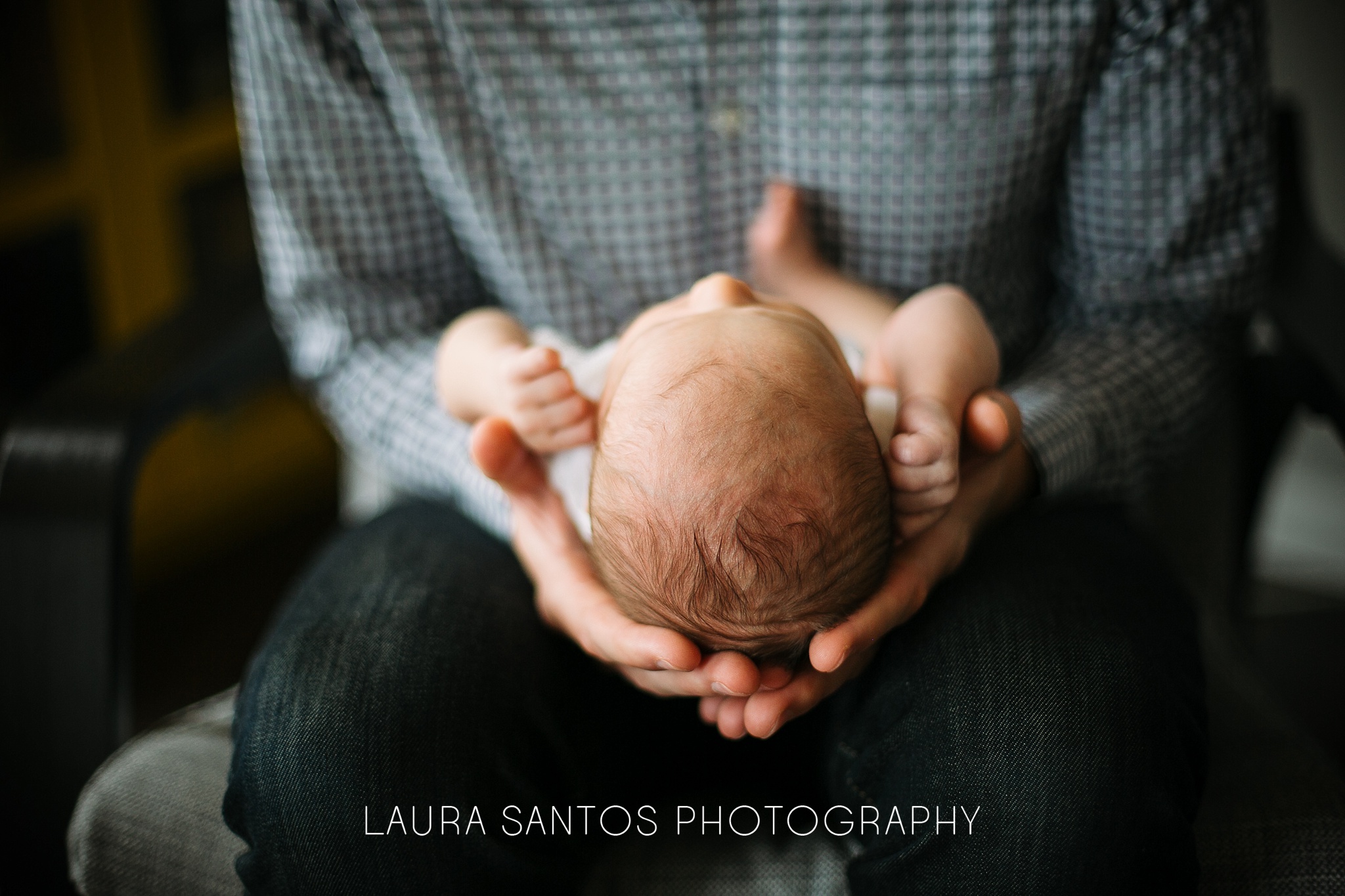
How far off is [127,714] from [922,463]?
70 centimetres

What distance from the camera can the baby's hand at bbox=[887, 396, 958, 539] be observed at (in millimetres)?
630

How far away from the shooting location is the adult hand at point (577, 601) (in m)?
0.59

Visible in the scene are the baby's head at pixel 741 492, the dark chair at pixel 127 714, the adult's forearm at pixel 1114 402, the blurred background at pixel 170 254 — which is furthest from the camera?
the blurred background at pixel 170 254

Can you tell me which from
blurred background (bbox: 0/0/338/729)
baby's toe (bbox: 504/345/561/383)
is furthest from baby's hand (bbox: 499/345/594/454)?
blurred background (bbox: 0/0/338/729)

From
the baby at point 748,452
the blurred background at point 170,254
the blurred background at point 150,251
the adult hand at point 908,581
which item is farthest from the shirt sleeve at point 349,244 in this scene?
the blurred background at point 150,251

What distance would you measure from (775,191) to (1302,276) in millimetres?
567

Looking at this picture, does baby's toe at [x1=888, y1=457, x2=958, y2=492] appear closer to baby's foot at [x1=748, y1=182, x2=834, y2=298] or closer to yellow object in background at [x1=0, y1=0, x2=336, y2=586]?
baby's foot at [x1=748, y1=182, x2=834, y2=298]

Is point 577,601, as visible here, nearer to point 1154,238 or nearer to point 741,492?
point 741,492

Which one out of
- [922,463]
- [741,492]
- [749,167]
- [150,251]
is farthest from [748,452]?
[150,251]

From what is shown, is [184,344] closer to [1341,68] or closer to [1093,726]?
[1093,726]

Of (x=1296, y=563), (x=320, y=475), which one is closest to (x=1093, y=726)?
(x=1296, y=563)

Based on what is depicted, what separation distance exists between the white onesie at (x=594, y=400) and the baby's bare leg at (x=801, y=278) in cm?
5

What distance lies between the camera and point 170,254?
6.47 feet

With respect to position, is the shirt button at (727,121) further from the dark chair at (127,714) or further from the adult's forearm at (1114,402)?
the dark chair at (127,714)
